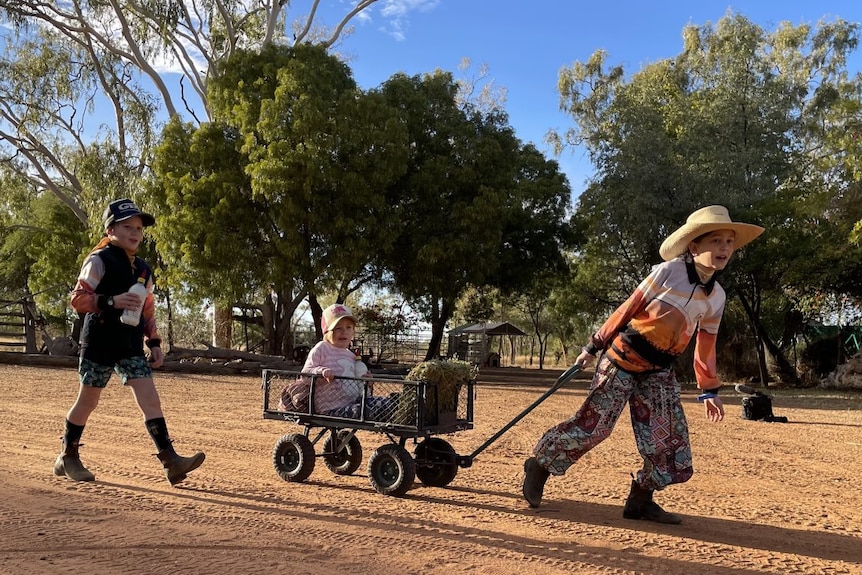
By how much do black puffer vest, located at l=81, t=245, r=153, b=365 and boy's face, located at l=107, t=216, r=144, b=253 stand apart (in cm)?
9

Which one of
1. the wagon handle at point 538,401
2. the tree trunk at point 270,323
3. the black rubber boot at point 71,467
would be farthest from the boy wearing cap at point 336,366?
the tree trunk at point 270,323

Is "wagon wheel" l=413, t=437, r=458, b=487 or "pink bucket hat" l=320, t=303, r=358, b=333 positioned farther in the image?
"pink bucket hat" l=320, t=303, r=358, b=333

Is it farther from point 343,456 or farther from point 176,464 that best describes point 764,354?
point 176,464

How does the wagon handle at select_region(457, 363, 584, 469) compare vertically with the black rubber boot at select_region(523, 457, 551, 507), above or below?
above

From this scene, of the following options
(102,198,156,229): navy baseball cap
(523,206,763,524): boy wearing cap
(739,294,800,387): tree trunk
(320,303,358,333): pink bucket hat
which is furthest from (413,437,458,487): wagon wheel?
(739,294,800,387): tree trunk

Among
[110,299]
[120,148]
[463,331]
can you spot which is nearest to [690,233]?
[110,299]

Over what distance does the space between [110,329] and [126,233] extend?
74cm

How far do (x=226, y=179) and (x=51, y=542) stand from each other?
2025 centimetres

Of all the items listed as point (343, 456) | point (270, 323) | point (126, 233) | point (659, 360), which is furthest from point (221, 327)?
point (659, 360)

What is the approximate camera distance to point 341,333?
20.0 ft

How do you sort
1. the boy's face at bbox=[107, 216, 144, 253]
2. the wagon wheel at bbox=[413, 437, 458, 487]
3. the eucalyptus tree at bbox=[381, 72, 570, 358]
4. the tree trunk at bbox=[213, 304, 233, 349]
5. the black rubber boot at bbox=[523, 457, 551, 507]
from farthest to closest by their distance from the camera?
1. the tree trunk at bbox=[213, 304, 233, 349]
2. the eucalyptus tree at bbox=[381, 72, 570, 358]
3. the wagon wheel at bbox=[413, 437, 458, 487]
4. the boy's face at bbox=[107, 216, 144, 253]
5. the black rubber boot at bbox=[523, 457, 551, 507]

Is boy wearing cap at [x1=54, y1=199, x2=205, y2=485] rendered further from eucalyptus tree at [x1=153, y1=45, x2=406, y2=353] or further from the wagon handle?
eucalyptus tree at [x1=153, y1=45, x2=406, y2=353]

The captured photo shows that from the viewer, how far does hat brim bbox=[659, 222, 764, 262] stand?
4.76 metres

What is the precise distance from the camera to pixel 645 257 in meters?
26.7
